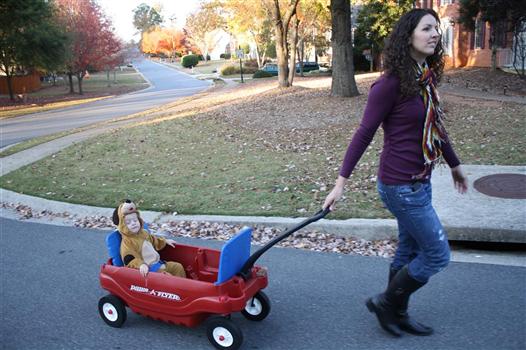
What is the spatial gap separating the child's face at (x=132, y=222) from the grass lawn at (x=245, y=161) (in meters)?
2.54

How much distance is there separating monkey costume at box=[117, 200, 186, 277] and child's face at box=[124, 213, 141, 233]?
18mm

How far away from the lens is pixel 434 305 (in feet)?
13.0

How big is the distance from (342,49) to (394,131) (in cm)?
1246

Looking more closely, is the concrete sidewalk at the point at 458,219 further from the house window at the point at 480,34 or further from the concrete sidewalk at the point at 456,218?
the house window at the point at 480,34

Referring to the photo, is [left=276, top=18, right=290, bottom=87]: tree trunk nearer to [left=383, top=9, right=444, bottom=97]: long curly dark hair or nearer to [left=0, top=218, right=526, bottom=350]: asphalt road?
[left=0, top=218, right=526, bottom=350]: asphalt road

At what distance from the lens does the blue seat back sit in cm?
345

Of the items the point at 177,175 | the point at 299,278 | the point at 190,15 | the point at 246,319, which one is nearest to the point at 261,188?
the point at 177,175

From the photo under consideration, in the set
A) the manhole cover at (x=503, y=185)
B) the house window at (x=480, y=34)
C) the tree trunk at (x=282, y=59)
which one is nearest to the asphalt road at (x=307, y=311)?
the manhole cover at (x=503, y=185)

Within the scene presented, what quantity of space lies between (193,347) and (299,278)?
53.1 inches

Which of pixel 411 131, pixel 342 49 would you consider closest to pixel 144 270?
pixel 411 131

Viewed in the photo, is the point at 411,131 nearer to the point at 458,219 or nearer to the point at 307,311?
the point at 307,311

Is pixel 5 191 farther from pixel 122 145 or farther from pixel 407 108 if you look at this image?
pixel 407 108

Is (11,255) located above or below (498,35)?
below

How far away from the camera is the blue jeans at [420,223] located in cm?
314
